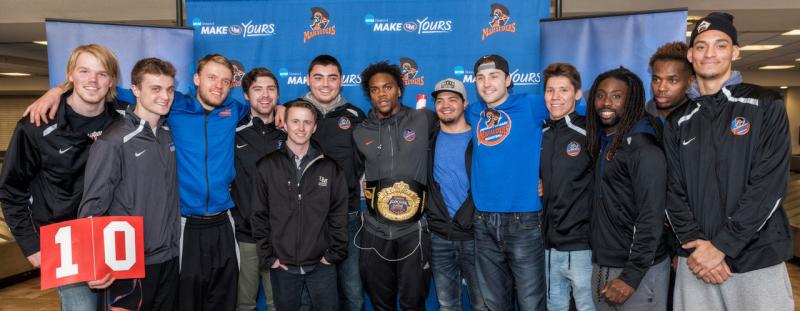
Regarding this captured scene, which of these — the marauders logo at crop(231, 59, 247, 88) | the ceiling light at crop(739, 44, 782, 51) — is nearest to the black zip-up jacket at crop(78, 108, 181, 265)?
the marauders logo at crop(231, 59, 247, 88)

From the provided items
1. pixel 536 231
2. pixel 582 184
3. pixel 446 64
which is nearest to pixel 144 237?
pixel 536 231

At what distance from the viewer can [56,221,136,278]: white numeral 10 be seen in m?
2.33

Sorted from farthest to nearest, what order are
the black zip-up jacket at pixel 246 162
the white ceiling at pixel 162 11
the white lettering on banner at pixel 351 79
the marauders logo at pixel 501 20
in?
1. the white ceiling at pixel 162 11
2. the white lettering on banner at pixel 351 79
3. the marauders logo at pixel 501 20
4. the black zip-up jacket at pixel 246 162

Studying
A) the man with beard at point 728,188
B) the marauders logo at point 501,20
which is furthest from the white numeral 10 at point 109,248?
the marauders logo at point 501,20

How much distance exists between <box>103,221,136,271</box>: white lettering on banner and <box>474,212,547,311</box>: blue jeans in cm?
184

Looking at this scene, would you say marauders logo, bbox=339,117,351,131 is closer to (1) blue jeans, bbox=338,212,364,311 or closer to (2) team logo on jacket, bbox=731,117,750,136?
(1) blue jeans, bbox=338,212,364,311

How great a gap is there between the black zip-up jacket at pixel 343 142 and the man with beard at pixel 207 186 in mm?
612

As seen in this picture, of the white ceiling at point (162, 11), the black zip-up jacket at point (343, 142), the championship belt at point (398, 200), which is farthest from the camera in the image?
the white ceiling at point (162, 11)

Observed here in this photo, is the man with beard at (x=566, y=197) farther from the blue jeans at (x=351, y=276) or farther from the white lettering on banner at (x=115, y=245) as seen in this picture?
the white lettering on banner at (x=115, y=245)

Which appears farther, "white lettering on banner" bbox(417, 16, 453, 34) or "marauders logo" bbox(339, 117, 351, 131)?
"white lettering on banner" bbox(417, 16, 453, 34)

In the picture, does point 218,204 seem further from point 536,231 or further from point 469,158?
point 536,231

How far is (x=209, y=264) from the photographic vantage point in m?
3.17

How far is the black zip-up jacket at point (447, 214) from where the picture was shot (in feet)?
10.2

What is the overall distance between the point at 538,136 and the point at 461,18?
170cm
